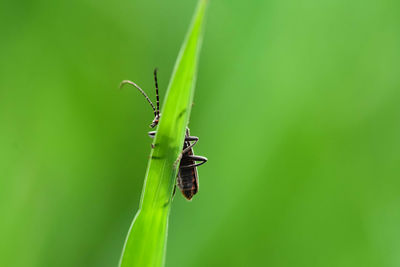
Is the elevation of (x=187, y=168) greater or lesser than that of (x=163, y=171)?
greater

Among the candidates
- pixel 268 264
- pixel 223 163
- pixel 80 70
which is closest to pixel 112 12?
pixel 80 70

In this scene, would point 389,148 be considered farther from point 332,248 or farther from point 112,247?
point 112,247

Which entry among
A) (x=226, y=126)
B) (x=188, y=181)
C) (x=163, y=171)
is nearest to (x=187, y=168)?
(x=188, y=181)

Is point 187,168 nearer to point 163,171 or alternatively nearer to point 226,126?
point 226,126

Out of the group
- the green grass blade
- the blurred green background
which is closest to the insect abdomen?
the blurred green background

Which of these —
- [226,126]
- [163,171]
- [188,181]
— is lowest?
[163,171]

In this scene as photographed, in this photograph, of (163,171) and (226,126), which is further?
(226,126)

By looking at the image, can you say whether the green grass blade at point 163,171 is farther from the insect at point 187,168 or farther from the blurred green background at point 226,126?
the blurred green background at point 226,126

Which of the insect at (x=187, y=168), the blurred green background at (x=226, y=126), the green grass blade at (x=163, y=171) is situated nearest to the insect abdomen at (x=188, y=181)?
the insect at (x=187, y=168)
